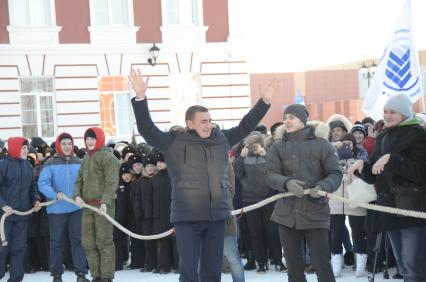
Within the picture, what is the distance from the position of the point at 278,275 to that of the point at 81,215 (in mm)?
2706

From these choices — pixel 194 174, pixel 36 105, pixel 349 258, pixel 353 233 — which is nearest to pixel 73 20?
pixel 36 105

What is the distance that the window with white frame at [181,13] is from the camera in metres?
26.0

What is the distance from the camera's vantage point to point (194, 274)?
7160 mm

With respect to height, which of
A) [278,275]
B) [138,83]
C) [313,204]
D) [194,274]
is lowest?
[278,275]

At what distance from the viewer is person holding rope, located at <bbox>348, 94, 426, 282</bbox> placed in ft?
23.1

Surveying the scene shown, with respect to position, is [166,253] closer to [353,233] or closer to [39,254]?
[39,254]

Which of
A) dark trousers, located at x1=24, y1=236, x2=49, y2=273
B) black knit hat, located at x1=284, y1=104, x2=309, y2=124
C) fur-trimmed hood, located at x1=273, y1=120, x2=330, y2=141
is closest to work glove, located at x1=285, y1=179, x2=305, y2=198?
fur-trimmed hood, located at x1=273, y1=120, x2=330, y2=141

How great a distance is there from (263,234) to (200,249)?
385cm

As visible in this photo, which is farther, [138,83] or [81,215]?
[81,215]

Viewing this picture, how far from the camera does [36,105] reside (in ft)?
82.6

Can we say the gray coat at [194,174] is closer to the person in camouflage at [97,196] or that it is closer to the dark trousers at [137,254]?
the person in camouflage at [97,196]

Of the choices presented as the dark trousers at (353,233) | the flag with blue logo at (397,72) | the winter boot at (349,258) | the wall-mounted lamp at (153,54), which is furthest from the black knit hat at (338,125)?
the wall-mounted lamp at (153,54)

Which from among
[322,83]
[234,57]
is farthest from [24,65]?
[322,83]

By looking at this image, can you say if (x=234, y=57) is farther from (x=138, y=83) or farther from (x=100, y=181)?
(x=138, y=83)
